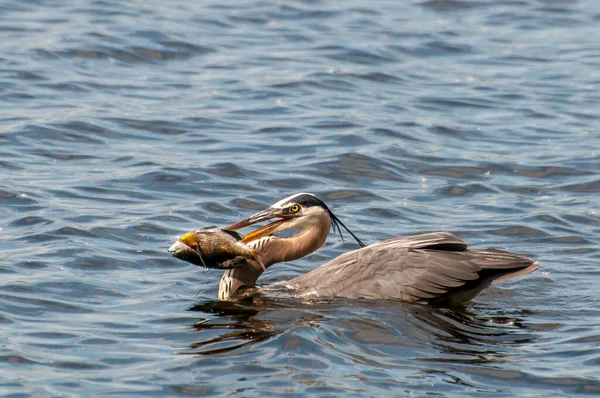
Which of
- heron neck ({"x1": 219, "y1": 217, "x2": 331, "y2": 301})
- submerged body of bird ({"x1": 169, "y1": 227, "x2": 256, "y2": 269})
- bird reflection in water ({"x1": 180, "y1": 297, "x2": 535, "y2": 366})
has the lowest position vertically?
bird reflection in water ({"x1": 180, "y1": 297, "x2": 535, "y2": 366})

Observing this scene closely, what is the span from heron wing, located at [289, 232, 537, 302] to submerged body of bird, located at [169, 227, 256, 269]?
61 centimetres

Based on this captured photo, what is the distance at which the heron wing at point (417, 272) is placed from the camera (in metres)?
10.3

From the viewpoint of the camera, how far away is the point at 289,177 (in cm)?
1410

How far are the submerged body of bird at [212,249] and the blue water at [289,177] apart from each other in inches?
14.5

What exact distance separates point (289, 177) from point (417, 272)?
13.2 feet

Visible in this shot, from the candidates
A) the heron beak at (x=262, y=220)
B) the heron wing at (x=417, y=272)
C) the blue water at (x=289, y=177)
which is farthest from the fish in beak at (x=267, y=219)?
the heron wing at (x=417, y=272)

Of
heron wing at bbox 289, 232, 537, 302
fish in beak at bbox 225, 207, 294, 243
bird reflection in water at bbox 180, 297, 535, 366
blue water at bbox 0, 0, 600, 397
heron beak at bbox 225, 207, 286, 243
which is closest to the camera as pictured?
blue water at bbox 0, 0, 600, 397

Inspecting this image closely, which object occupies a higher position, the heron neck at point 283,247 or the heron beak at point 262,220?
the heron beak at point 262,220

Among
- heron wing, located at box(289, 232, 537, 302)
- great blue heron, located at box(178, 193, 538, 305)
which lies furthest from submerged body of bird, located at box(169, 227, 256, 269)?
heron wing, located at box(289, 232, 537, 302)

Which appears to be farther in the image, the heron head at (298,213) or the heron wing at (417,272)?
the heron head at (298,213)

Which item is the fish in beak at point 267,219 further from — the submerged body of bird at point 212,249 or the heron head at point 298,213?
the submerged body of bird at point 212,249

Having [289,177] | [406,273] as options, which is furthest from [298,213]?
[289,177]

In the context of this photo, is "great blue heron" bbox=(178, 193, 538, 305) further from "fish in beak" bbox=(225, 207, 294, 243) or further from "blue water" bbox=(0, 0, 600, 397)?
"blue water" bbox=(0, 0, 600, 397)

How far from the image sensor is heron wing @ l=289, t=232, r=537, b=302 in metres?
10.3
